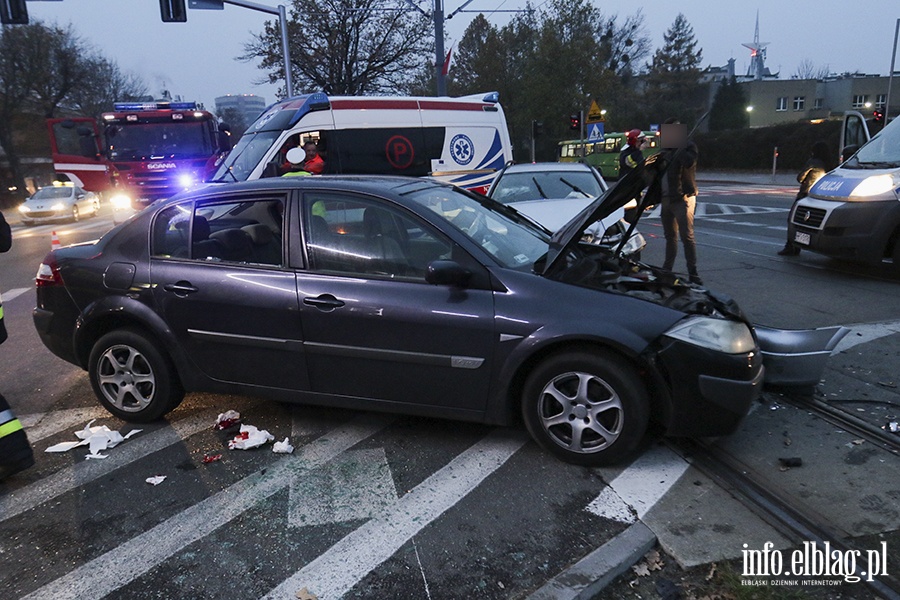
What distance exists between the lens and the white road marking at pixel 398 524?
2752 mm

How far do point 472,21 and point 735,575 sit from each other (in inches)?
2409

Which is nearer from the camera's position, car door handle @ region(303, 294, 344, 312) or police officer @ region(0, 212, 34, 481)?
police officer @ region(0, 212, 34, 481)

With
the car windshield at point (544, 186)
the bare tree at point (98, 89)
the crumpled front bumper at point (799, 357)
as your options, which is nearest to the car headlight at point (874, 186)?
the car windshield at point (544, 186)

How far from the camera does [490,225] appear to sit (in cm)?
433

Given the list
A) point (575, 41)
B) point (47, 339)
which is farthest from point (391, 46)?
point (47, 339)

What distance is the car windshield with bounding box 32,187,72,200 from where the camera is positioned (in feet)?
79.2

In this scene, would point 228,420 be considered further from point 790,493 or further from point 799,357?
point 799,357

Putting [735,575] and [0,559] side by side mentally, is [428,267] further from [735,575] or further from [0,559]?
[0,559]

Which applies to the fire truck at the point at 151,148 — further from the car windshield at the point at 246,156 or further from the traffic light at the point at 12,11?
the car windshield at the point at 246,156

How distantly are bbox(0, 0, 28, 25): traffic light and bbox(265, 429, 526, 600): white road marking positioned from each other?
14175 millimetres

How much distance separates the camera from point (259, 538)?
309 cm

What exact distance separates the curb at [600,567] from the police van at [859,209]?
6579 millimetres

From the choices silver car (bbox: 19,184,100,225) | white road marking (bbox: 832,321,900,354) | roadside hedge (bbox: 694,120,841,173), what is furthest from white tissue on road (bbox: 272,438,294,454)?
roadside hedge (bbox: 694,120,841,173)

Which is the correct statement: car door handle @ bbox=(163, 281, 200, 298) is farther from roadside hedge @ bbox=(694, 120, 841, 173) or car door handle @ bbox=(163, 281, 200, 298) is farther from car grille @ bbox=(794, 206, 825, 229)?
roadside hedge @ bbox=(694, 120, 841, 173)
